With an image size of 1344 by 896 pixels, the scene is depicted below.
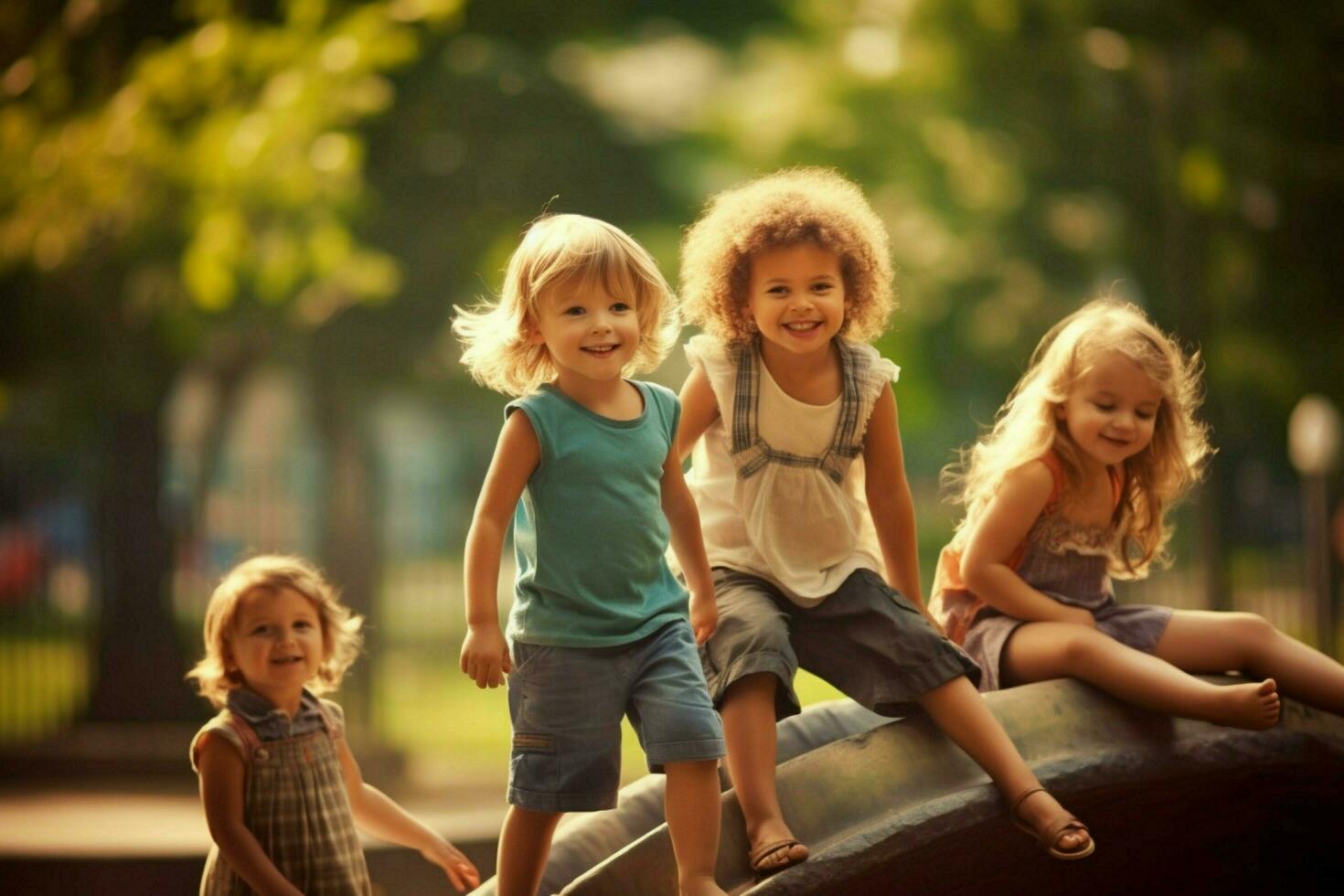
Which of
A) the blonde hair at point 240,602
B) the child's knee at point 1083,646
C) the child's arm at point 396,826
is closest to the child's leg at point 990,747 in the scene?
the child's knee at point 1083,646

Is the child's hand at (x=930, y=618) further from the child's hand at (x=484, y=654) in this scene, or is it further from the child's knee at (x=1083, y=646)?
the child's hand at (x=484, y=654)

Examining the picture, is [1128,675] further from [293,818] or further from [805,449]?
[293,818]

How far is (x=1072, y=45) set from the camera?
9703 mm

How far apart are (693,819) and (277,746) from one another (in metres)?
0.79

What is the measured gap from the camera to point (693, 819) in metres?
2.50

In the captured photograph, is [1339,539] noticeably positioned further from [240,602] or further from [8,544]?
[240,602]

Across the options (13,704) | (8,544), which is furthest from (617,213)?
(8,544)

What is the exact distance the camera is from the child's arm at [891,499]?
2996 millimetres

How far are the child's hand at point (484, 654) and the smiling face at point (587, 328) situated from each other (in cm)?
45

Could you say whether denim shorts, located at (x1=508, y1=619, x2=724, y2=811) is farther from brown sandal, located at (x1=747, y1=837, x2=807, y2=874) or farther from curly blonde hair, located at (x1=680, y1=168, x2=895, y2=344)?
curly blonde hair, located at (x1=680, y1=168, x2=895, y2=344)

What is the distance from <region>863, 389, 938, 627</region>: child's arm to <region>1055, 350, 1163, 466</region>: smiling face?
363 mm

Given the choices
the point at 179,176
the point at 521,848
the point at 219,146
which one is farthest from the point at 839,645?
the point at 179,176

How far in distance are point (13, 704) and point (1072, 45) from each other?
8.40 metres

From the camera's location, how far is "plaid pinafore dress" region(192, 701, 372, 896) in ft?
9.21
